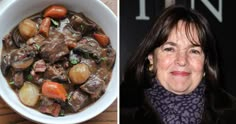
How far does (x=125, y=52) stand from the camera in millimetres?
1243

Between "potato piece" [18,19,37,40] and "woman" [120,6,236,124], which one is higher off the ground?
"potato piece" [18,19,37,40]

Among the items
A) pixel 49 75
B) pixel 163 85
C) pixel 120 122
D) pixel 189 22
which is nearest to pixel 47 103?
pixel 49 75

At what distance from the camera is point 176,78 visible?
1.26 m

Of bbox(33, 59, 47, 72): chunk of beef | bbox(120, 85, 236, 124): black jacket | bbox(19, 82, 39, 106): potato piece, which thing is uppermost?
bbox(33, 59, 47, 72): chunk of beef

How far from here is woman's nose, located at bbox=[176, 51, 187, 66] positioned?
1.25 m

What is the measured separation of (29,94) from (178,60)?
39 cm

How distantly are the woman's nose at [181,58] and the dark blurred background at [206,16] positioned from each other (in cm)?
11

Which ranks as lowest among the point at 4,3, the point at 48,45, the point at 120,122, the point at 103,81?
the point at 120,122

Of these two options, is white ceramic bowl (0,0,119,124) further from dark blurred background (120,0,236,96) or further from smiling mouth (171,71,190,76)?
smiling mouth (171,71,190,76)

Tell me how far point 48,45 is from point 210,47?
434 mm

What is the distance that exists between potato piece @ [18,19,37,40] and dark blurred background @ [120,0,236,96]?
8.9 inches

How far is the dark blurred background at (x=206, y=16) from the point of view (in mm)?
1246

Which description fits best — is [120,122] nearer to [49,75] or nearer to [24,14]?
[49,75]

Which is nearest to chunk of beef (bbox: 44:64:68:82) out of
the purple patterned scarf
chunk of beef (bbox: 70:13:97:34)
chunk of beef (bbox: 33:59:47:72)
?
chunk of beef (bbox: 33:59:47:72)
